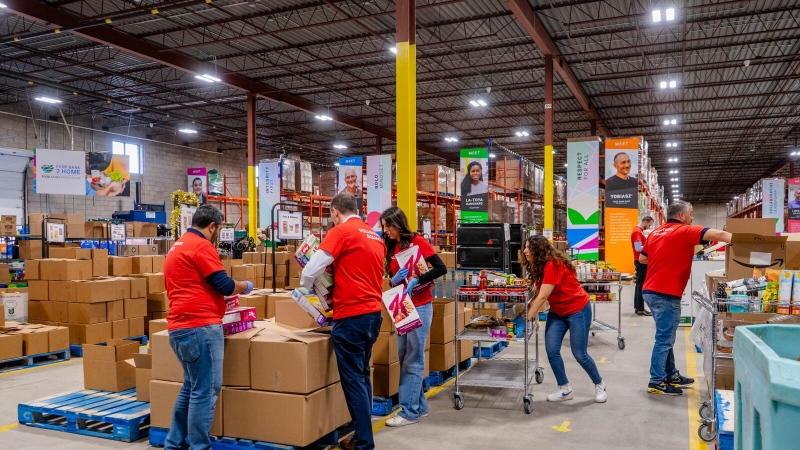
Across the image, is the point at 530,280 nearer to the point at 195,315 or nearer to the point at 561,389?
the point at 561,389

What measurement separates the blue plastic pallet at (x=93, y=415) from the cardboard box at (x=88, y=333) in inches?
111

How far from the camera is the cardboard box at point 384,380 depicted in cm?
501

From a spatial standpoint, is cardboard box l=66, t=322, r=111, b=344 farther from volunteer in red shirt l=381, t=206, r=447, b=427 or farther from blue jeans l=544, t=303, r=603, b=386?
blue jeans l=544, t=303, r=603, b=386

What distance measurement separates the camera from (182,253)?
3.75 m

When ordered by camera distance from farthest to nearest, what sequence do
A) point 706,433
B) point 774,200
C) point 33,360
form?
1. point 774,200
2. point 33,360
3. point 706,433

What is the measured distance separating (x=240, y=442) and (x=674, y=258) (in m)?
4.00

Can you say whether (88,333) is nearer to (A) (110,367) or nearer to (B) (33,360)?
(B) (33,360)

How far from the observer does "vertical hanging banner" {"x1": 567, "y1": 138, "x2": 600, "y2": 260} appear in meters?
14.3

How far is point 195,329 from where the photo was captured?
12.0 feet

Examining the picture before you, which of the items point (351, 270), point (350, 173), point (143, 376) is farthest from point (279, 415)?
point (350, 173)

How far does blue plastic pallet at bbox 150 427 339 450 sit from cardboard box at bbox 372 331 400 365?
34.9 inches

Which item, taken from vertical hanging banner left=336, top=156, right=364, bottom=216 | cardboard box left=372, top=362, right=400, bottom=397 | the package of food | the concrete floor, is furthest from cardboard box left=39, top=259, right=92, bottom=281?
vertical hanging banner left=336, top=156, right=364, bottom=216

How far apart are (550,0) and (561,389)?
963cm

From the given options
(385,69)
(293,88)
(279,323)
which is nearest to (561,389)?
(279,323)
